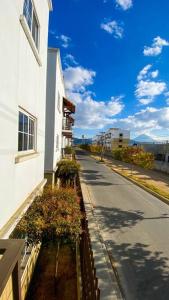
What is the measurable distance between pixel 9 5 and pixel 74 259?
24.8ft

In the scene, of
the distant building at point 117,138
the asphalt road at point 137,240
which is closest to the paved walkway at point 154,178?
the asphalt road at point 137,240

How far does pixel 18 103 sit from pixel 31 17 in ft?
9.44

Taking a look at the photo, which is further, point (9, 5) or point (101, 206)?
point (101, 206)

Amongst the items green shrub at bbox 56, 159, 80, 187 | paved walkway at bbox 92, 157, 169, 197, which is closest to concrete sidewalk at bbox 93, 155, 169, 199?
paved walkway at bbox 92, 157, 169, 197

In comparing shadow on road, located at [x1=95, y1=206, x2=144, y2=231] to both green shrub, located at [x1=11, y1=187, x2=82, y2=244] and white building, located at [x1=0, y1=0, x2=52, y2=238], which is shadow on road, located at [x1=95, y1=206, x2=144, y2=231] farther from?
white building, located at [x1=0, y1=0, x2=52, y2=238]

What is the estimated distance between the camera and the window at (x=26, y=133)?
634 cm

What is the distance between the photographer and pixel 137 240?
9055 millimetres

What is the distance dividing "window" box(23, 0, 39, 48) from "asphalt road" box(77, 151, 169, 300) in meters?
7.19

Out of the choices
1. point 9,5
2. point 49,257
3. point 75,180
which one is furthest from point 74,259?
point 75,180

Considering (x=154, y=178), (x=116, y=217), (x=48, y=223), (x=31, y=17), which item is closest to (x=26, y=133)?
(x=48, y=223)

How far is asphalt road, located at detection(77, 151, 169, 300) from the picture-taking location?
6.25 metres

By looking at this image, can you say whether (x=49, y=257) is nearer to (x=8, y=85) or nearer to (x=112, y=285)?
(x=112, y=285)

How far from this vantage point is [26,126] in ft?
23.0

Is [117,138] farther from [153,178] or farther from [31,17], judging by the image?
[31,17]
